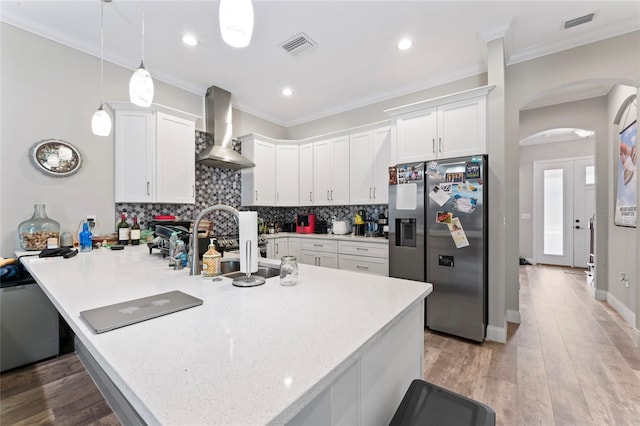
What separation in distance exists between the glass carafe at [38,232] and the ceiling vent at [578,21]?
16.3ft

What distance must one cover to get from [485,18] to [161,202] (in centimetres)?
373

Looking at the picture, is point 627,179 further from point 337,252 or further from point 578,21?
point 337,252

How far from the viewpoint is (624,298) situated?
3.00m

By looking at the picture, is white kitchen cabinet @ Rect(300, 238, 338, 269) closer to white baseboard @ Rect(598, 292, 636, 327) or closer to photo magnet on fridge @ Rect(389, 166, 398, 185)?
photo magnet on fridge @ Rect(389, 166, 398, 185)

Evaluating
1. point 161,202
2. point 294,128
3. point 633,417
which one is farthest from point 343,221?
point 633,417

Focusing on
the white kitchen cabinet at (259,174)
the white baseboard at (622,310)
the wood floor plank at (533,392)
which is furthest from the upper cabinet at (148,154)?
the white baseboard at (622,310)

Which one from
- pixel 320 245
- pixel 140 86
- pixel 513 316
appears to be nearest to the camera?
pixel 140 86

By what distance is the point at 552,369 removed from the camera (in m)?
2.08

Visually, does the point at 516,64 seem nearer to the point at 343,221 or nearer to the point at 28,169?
the point at 343,221

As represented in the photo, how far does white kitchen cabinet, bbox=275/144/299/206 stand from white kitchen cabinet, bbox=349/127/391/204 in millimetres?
1013

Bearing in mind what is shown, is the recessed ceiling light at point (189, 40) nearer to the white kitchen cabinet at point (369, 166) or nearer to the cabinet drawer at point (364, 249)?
the white kitchen cabinet at point (369, 166)

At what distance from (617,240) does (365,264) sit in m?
3.08

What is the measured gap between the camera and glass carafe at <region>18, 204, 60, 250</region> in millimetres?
2229

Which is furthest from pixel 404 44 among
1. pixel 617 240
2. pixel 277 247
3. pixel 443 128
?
pixel 617 240
